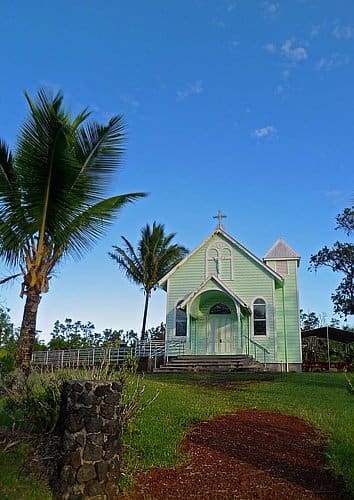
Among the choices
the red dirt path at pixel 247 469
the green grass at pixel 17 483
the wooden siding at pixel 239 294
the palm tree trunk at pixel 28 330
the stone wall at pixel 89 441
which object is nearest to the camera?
the green grass at pixel 17 483

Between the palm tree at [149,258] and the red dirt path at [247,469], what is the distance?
74.3 ft

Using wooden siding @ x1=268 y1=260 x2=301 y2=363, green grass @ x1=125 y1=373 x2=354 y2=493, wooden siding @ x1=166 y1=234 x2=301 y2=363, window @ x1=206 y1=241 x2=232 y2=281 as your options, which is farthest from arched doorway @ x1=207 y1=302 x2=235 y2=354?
green grass @ x1=125 y1=373 x2=354 y2=493

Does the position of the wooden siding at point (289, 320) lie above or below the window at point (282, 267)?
below

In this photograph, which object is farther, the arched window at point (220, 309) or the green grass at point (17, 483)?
the arched window at point (220, 309)

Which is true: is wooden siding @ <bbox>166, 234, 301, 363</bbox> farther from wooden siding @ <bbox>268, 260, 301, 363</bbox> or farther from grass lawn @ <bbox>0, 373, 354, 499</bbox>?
grass lawn @ <bbox>0, 373, 354, 499</bbox>

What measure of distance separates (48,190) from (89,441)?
5394mm

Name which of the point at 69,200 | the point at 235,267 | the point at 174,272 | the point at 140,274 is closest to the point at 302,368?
the point at 235,267

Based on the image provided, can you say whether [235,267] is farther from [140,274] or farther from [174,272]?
[140,274]

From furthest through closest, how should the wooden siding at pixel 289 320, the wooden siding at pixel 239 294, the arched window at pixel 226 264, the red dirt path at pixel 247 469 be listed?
the arched window at pixel 226 264 < the wooden siding at pixel 289 320 < the wooden siding at pixel 239 294 < the red dirt path at pixel 247 469

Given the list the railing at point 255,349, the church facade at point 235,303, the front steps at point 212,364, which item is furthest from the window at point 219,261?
the front steps at point 212,364

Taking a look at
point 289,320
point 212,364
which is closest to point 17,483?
point 212,364

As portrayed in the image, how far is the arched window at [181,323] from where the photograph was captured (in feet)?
73.5

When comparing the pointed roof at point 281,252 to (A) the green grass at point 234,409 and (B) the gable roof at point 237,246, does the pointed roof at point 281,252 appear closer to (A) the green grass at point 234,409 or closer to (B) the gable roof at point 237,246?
(B) the gable roof at point 237,246

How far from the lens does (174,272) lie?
76.7 feet
